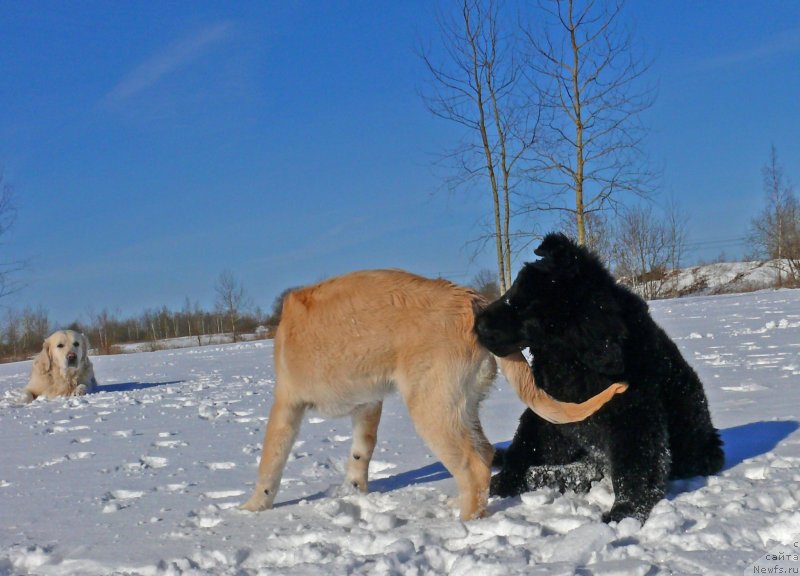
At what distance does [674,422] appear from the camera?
349 cm

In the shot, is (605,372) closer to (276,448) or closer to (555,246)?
(555,246)

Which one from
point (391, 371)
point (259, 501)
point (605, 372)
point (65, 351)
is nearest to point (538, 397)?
point (605, 372)

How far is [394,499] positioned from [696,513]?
1453 millimetres

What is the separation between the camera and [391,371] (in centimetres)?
332

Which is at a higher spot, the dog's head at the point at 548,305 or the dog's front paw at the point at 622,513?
the dog's head at the point at 548,305

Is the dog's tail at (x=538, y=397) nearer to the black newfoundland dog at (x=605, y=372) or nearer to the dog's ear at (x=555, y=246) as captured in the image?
the black newfoundland dog at (x=605, y=372)

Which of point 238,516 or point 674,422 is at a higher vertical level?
point 674,422

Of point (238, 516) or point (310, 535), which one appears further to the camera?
point (238, 516)

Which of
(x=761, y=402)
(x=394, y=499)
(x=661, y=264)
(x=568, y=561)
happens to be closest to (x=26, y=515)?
(x=394, y=499)

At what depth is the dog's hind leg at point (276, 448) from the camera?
11.6 feet

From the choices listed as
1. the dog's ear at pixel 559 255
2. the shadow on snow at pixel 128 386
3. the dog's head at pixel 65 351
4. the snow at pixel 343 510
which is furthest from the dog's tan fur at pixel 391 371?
the dog's head at pixel 65 351

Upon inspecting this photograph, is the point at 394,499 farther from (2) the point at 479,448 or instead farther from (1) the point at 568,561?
(1) the point at 568,561

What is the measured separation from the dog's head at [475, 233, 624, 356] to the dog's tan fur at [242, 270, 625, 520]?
0.12m

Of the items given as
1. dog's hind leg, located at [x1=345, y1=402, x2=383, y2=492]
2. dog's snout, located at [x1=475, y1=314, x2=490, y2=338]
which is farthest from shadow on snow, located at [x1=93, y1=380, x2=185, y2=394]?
dog's snout, located at [x1=475, y1=314, x2=490, y2=338]
